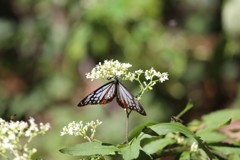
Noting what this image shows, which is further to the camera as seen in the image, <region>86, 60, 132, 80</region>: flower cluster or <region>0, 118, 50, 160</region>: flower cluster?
<region>86, 60, 132, 80</region>: flower cluster

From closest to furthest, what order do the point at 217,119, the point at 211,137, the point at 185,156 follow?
the point at 185,156 → the point at 211,137 → the point at 217,119

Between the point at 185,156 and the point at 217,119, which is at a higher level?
the point at 217,119

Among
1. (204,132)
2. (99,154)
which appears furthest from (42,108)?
(99,154)

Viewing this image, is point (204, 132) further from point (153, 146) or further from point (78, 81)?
point (78, 81)

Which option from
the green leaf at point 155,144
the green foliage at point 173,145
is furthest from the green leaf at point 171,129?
the green leaf at point 155,144

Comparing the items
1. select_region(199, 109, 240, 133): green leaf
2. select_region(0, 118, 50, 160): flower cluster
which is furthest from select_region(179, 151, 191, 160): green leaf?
select_region(0, 118, 50, 160): flower cluster

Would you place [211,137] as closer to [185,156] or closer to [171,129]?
[185,156]

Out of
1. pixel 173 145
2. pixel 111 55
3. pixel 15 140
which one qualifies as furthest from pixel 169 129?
pixel 111 55

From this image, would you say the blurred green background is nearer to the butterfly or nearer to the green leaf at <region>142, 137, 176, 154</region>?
Answer: the green leaf at <region>142, 137, 176, 154</region>
